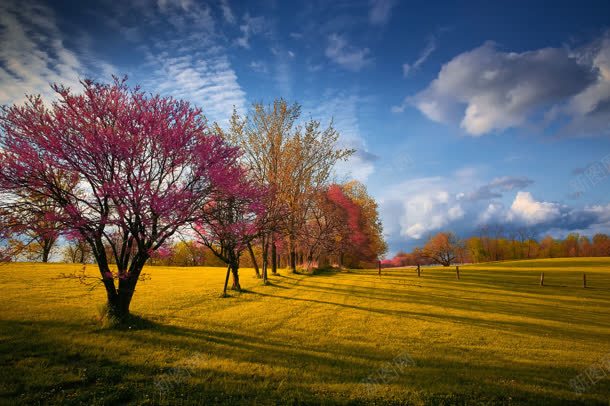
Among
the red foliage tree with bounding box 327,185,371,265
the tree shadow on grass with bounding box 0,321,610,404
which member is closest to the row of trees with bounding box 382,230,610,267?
the red foliage tree with bounding box 327,185,371,265

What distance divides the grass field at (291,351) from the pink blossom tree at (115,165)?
3.26 m

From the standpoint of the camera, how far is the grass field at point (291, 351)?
7672mm

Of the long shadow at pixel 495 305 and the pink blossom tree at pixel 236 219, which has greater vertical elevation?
the pink blossom tree at pixel 236 219

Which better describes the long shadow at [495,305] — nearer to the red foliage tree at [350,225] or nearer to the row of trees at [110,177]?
the row of trees at [110,177]

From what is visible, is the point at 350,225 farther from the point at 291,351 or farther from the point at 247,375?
the point at 247,375

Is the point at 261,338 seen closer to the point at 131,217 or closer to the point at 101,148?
the point at 131,217

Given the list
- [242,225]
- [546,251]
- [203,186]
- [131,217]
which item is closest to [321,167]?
[242,225]

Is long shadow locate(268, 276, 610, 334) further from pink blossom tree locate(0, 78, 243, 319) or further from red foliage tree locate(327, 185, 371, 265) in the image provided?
red foliage tree locate(327, 185, 371, 265)

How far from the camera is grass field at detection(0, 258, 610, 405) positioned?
7672 millimetres

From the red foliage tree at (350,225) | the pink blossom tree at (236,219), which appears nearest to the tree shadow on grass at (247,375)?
the pink blossom tree at (236,219)

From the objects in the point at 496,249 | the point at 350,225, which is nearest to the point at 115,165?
the point at 350,225

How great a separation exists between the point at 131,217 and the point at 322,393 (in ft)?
34.2

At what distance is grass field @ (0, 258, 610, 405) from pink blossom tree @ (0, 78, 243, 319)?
3.26 meters

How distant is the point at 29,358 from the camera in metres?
8.90
